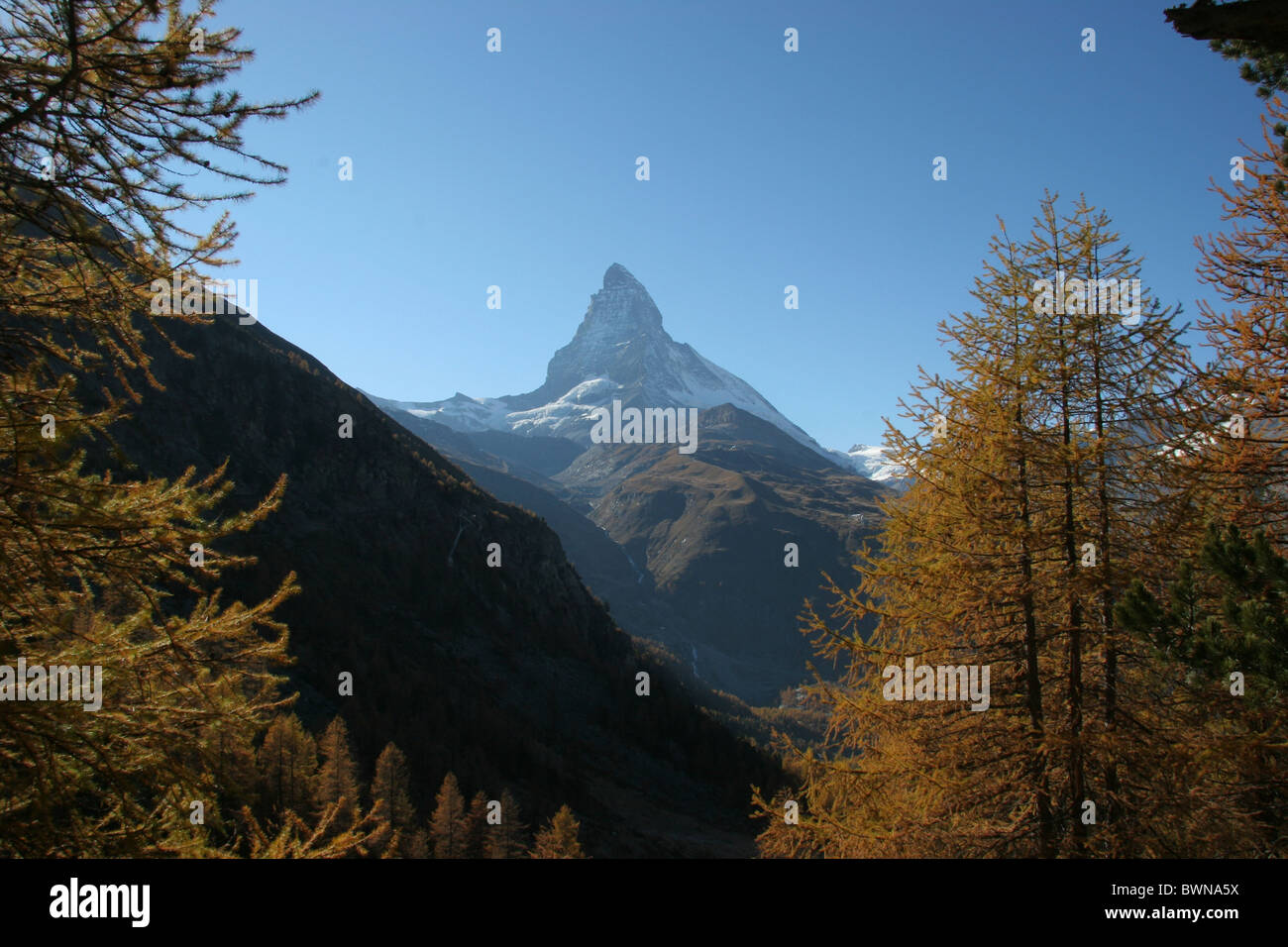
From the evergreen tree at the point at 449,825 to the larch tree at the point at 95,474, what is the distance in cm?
3836

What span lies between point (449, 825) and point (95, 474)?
1640 inches

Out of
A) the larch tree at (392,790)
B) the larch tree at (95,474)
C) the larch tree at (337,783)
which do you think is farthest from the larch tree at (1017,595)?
the larch tree at (392,790)

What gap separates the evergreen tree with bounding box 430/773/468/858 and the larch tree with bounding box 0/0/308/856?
126ft

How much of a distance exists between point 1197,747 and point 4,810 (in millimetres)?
11035

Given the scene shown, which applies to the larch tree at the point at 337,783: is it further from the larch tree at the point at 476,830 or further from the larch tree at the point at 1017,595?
the larch tree at the point at 1017,595

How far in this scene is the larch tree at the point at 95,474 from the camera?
500 cm

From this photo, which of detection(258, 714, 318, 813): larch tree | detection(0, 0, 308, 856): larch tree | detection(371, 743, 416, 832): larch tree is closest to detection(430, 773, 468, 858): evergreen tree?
detection(371, 743, 416, 832): larch tree

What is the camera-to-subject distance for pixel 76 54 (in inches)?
179

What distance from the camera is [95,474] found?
5.25 m

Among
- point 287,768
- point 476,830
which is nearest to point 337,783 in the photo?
point 287,768

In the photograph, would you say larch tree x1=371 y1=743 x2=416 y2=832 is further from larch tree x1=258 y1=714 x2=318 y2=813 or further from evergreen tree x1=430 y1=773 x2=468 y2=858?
larch tree x1=258 y1=714 x2=318 y2=813

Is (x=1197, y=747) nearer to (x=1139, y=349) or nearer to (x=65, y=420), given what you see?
(x=1139, y=349)

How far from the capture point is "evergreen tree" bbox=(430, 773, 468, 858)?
39.3 meters
